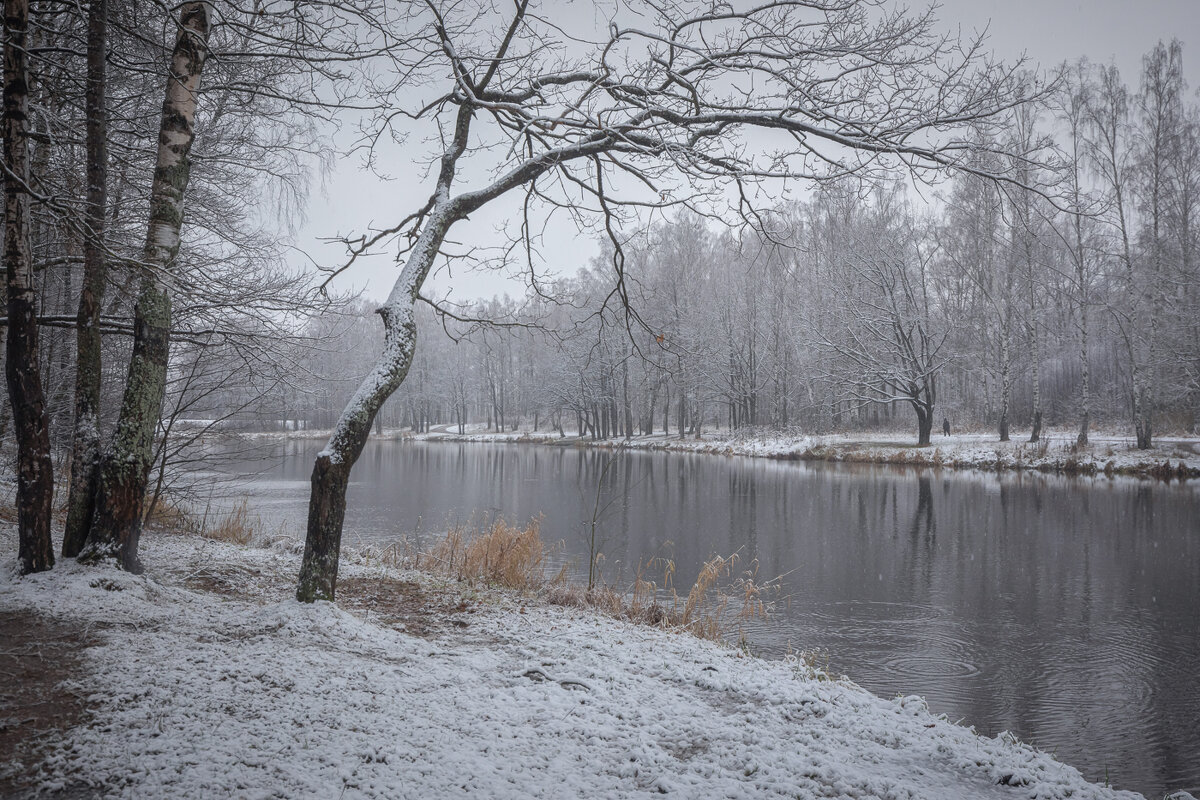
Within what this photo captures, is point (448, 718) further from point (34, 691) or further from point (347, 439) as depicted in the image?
point (347, 439)

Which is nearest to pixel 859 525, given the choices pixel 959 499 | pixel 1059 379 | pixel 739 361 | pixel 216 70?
pixel 959 499

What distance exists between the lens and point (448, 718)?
2984mm

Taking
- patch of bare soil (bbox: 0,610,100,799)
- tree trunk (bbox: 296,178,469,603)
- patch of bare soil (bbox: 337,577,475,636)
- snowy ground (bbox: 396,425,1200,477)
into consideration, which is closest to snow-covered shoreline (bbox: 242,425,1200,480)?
snowy ground (bbox: 396,425,1200,477)

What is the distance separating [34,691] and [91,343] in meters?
2.97

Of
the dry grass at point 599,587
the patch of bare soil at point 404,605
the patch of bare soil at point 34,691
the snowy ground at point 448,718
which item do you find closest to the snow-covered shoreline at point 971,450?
the dry grass at point 599,587

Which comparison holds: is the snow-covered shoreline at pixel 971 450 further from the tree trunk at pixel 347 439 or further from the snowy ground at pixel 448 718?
the snowy ground at pixel 448 718

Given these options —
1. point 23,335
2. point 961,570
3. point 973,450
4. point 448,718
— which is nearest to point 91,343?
point 23,335

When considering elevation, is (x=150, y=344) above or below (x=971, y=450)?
above

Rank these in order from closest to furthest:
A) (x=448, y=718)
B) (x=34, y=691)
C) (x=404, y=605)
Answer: (x=34, y=691) < (x=448, y=718) < (x=404, y=605)

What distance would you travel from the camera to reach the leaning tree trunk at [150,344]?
449cm

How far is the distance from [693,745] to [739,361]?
111 feet

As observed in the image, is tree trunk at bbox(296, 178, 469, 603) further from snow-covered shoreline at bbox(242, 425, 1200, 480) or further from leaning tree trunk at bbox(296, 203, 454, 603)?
snow-covered shoreline at bbox(242, 425, 1200, 480)

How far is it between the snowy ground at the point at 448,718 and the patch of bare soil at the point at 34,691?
0.14 feet

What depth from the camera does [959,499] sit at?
54.7 feet
